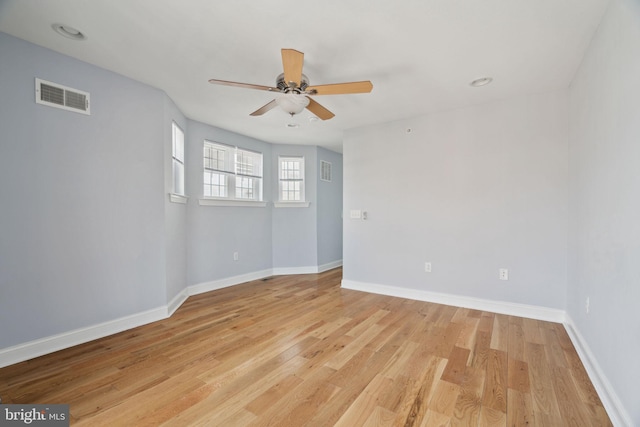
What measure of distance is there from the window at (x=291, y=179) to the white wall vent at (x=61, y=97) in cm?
327

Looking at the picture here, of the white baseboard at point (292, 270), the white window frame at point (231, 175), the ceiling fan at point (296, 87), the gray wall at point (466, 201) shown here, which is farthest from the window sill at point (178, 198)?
the gray wall at point (466, 201)

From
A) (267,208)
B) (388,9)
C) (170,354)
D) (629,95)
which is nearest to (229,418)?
(170,354)

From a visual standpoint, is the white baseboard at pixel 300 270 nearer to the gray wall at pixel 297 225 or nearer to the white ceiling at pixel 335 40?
the gray wall at pixel 297 225

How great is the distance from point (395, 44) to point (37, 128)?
3007mm

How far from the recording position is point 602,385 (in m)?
1.77

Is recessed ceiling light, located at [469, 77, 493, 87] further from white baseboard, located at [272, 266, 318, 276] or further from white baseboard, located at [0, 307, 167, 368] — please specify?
white baseboard, located at [0, 307, 167, 368]

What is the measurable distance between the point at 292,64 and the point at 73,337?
3.00 metres

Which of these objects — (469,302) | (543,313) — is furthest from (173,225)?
(543,313)

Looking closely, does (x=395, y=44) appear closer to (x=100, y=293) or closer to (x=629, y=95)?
(x=629, y=95)

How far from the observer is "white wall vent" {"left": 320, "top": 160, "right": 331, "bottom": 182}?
5.72 meters

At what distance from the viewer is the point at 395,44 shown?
2.22 m

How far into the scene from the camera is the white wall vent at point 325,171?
5.72 metres

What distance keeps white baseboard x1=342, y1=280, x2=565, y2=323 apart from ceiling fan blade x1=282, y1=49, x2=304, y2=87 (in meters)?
3.09

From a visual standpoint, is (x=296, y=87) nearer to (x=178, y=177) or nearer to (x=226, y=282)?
(x=178, y=177)
